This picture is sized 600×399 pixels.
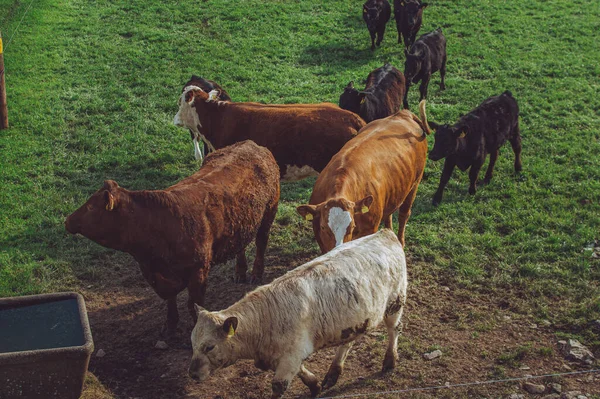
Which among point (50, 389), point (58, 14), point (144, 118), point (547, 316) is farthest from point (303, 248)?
point (58, 14)

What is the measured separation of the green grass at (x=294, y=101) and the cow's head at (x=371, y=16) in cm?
54

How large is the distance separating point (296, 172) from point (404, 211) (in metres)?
1.57

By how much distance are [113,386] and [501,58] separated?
12.4 m

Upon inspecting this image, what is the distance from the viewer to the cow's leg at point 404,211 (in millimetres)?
9555

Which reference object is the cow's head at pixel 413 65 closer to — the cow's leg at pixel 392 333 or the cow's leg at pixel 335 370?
the cow's leg at pixel 392 333

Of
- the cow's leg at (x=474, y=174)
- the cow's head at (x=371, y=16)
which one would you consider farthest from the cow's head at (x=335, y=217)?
the cow's head at (x=371, y=16)

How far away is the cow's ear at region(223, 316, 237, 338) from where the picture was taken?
573cm

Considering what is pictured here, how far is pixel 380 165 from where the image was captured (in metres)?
8.53

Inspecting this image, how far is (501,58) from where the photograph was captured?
16344mm

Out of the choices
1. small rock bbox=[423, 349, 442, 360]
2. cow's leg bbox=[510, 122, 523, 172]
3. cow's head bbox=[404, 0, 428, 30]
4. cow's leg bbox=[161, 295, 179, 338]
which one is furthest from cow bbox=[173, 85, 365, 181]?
cow's head bbox=[404, 0, 428, 30]

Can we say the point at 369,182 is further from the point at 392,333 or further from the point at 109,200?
the point at 109,200

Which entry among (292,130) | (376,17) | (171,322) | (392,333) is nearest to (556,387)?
(392,333)

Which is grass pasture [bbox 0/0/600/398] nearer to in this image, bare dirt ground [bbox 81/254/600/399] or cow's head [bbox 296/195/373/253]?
bare dirt ground [bbox 81/254/600/399]

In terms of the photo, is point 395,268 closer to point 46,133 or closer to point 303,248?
point 303,248
